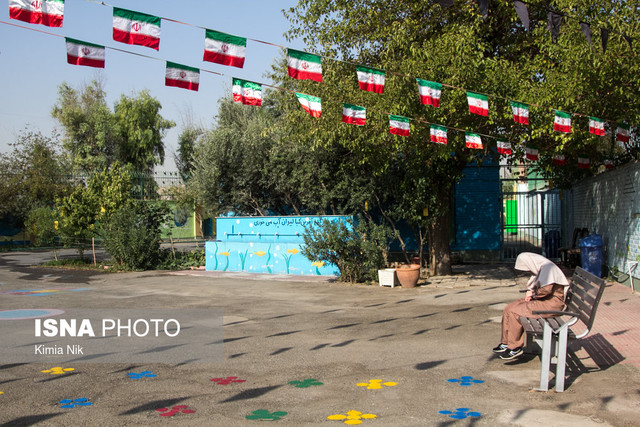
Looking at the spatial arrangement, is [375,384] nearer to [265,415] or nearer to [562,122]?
[265,415]

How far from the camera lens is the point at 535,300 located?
267 inches

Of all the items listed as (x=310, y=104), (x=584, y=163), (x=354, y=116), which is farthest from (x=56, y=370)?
(x=584, y=163)

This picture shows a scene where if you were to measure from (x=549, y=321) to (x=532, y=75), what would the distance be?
9231mm

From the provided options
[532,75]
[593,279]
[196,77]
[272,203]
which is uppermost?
[532,75]

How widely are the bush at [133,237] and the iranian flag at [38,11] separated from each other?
47.8 ft

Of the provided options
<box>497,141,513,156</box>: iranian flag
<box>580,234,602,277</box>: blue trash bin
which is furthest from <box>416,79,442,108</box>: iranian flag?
Result: <box>580,234,602,277</box>: blue trash bin

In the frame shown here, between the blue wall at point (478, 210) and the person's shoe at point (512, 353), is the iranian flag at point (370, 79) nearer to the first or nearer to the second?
the person's shoe at point (512, 353)

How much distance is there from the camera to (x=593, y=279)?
6.22 metres

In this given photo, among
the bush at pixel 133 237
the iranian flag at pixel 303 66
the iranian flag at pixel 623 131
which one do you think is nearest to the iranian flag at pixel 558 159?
the iranian flag at pixel 623 131

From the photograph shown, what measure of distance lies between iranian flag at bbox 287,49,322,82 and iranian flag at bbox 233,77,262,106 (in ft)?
2.67

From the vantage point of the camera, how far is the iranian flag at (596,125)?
12625 mm

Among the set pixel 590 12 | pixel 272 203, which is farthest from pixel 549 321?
pixel 272 203

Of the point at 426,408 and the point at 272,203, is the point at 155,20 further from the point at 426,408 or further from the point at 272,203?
the point at 272,203

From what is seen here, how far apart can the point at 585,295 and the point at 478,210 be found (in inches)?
624
